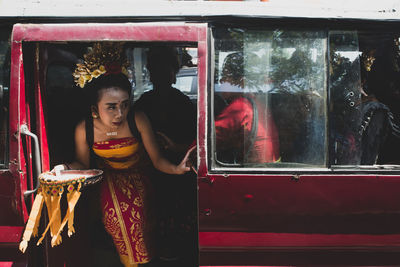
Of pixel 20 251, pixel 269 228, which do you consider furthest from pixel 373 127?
pixel 20 251

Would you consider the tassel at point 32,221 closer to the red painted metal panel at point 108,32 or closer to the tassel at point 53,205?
the tassel at point 53,205

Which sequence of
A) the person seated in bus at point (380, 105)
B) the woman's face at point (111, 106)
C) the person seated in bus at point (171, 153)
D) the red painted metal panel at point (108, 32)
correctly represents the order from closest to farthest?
the red painted metal panel at point (108, 32) < the person seated in bus at point (380, 105) < the woman's face at point (111, 106) < the person seated in bus at point (171, 153)

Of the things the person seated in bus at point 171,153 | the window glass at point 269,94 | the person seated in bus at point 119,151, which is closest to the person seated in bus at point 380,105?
the window glass at point 269,94

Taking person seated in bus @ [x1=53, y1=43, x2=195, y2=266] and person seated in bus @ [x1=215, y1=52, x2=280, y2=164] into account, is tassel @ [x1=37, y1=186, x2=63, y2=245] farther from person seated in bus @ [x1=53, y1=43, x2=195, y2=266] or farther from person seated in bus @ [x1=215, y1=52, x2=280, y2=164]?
person seated in bus @ [x1=215, y1=52, x2=280, y2=164]

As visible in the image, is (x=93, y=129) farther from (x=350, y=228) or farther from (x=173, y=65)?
(x=350, y=228)

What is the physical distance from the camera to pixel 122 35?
2055mm

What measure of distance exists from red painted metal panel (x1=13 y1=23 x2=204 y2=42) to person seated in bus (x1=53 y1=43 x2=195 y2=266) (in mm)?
361

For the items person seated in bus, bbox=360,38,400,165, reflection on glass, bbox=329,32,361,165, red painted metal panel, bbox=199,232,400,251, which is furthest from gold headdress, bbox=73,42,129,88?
person seated in bus, bbox=360,38,400,165

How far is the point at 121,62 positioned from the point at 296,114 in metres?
1.38

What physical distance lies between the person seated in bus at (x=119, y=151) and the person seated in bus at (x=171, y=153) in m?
0.49

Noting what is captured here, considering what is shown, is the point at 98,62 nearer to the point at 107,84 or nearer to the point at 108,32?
the point at 107,84

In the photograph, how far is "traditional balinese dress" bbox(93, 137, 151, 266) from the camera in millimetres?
2596

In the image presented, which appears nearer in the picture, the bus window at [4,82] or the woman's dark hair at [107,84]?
the bus window at [4,82]

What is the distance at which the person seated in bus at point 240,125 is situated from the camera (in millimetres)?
2127
